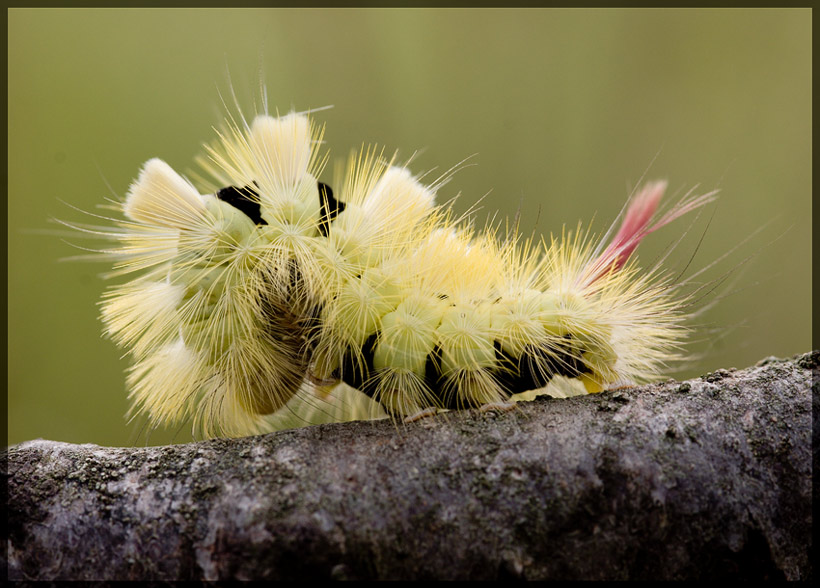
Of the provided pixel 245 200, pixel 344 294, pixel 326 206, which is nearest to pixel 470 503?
pixel 344 294

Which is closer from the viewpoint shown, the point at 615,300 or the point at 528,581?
the point at 528,581

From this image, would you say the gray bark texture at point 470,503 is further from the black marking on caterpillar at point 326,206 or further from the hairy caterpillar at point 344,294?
the black marking on caterpillar at point 326,206

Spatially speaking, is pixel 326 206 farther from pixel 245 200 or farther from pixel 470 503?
pixel 470 503

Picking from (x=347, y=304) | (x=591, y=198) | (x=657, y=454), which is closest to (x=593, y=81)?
(x=591, y=198)

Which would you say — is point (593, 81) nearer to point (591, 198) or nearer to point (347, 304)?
point (591, 198)

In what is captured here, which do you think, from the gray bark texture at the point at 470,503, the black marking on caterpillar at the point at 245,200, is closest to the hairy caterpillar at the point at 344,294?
the black marking on caterpillar at the point at 245,200

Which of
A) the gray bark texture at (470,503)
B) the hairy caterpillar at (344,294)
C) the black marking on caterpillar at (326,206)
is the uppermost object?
the black marking on caterpillar at (326,206)

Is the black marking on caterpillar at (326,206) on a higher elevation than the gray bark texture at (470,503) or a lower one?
higher
